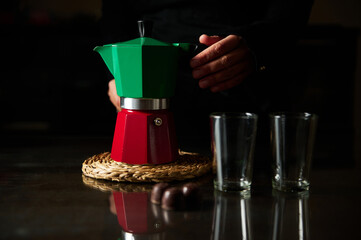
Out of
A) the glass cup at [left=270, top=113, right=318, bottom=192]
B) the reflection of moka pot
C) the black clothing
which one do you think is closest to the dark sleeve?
the black clothing

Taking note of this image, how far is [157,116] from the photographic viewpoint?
2.79ft

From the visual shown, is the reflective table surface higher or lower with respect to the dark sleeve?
lower

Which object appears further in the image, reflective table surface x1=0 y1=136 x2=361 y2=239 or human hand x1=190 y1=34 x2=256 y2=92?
human hand x1=190 y1=34 x2=256 y2=92

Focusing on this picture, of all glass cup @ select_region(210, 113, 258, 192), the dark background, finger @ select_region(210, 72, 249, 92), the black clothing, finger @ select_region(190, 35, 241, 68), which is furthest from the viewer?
the dark background

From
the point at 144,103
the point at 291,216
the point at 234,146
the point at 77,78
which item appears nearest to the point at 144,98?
the point at 144,103

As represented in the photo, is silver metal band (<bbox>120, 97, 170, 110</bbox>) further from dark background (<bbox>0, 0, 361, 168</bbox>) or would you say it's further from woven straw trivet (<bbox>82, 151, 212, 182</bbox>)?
dark background (<bbox>0, 0, 361, 168</bbox>)

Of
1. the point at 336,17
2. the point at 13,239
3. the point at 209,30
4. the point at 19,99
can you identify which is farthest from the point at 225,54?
the point at 336,17

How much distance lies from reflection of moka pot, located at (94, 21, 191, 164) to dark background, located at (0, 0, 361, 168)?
1.89 meters

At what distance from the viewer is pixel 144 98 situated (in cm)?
85

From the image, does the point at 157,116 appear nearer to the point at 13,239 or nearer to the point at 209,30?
the point at 13,239

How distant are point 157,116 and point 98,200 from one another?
250 millimetres

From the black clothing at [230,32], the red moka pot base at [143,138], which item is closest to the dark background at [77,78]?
the black clothing at [230,32]

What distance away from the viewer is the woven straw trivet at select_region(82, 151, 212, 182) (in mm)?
766

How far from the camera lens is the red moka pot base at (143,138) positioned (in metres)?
0.84
